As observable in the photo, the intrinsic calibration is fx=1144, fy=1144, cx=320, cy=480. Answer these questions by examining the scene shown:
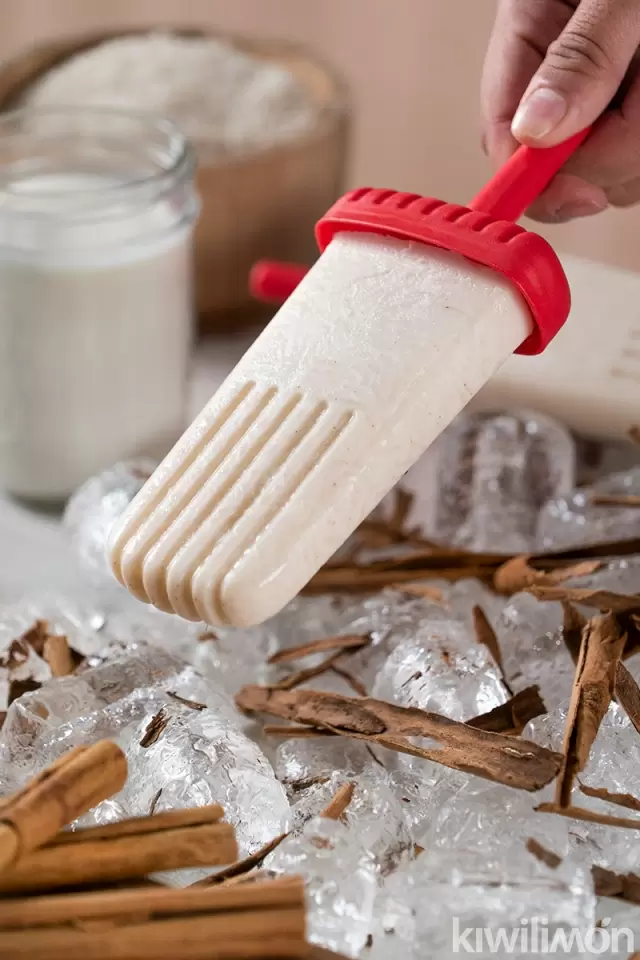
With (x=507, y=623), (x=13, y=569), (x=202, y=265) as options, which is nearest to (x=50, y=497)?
(x=13, y=569)

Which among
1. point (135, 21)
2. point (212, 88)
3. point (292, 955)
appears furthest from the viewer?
point (135, 21)

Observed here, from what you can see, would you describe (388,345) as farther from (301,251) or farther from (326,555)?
(301,251)

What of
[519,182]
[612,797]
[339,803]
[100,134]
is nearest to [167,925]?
[339,803]

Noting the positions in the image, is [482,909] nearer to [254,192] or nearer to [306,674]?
[306,674]

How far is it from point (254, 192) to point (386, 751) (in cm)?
63

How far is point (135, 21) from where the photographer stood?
5.37 ft

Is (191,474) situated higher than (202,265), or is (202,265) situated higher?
(191,474)

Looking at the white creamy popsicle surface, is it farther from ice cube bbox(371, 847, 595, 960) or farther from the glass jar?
the glass jar

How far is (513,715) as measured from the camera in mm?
605

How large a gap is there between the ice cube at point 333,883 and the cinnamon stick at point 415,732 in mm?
72

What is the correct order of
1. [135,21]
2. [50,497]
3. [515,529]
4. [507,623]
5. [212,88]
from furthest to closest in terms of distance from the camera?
[135,21]
[212,88]
[50,497]
[515,529]
[507,623]

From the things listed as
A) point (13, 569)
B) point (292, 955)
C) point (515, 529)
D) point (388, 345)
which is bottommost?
point (13, 569)

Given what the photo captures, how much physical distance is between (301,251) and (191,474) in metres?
0.64

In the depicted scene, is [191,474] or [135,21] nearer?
[191,474]
